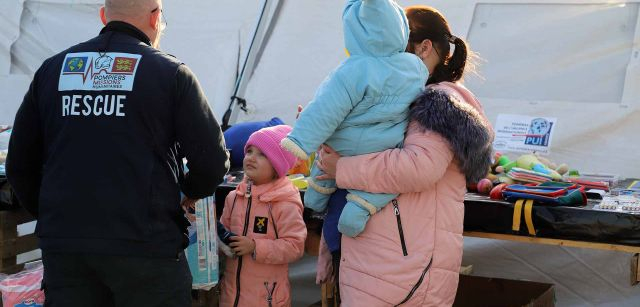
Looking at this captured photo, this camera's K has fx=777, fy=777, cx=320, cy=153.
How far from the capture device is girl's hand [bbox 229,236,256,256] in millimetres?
3104

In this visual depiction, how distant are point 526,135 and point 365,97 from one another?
81.3 inches

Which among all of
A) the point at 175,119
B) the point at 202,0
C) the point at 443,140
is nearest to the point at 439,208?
the point at 443,140

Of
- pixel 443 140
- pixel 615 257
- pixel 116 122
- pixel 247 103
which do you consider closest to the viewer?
pixel 116 122

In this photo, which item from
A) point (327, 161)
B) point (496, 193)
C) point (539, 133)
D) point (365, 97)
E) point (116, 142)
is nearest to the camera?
point (116, 142)

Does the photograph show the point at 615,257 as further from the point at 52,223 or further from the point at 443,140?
the point at 52,223

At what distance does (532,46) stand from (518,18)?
0.17 metres

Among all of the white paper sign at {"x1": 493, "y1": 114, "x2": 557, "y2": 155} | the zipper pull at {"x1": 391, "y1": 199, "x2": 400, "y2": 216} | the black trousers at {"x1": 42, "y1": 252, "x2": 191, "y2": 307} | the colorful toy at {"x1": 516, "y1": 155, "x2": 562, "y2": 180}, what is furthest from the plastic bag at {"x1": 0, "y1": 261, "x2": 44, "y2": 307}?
the white paper sign at {"x1": 493, "y1": 114, "x2": 557, "y2": 155}

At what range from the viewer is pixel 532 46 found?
4.18 metres

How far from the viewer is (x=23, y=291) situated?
10.1 feet

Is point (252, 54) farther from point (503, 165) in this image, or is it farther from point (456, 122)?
point (456, 122)

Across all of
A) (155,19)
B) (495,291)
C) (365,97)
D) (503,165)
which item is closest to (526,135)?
(503,165)

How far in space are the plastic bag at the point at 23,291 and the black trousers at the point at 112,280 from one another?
0.87 metres

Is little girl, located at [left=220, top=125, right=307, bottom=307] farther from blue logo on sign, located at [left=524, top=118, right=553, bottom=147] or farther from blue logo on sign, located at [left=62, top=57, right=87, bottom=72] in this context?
blue logo on sign, located at [left=524, top=118, right=553, bottom=147]

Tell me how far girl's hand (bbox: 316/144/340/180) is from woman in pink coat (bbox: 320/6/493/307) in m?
0.07
